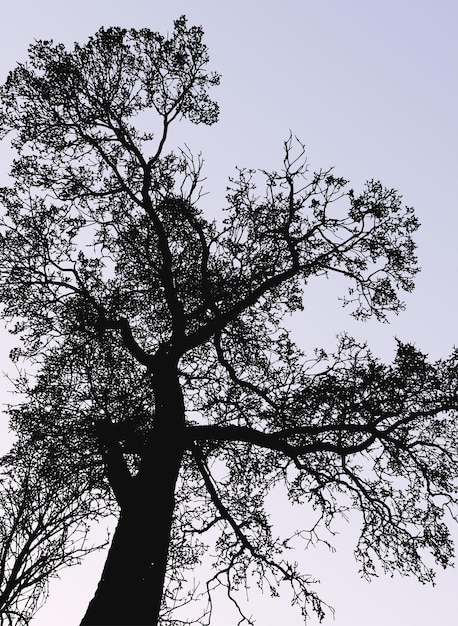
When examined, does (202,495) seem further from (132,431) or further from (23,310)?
(23,310)

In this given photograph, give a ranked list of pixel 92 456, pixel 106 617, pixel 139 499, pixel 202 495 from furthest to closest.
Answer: pixel 202 495, pixel 92 456, pixel 139 499, pixel 106 617

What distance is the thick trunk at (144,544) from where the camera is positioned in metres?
6.37

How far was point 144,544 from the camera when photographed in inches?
276

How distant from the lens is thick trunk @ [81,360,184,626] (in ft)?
20.9

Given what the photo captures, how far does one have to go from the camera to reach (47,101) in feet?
38.3

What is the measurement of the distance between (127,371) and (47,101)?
5797mm

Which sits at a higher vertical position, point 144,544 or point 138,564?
point 144,544

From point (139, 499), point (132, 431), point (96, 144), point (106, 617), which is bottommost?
point (106, 617)

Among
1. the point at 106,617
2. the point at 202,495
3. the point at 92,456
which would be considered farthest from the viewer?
the point at 202,495

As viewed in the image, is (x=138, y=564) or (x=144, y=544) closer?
(x=138, y=564)

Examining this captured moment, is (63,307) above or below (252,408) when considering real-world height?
above

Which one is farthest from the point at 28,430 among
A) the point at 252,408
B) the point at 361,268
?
the point at 361,268

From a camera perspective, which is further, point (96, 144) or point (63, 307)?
point (96, 144)

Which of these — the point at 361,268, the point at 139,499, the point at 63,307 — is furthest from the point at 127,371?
the point at 361,268
